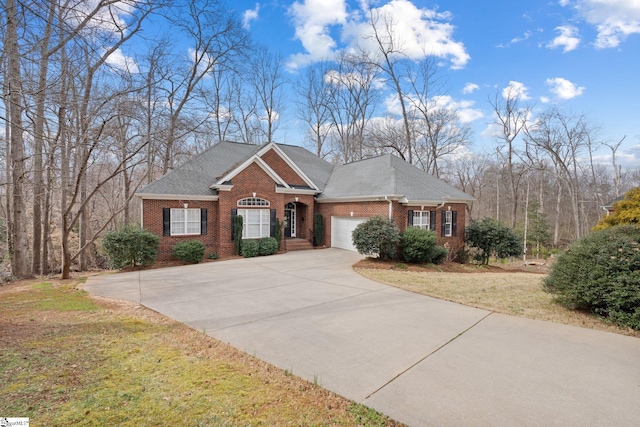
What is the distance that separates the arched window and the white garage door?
4315mm

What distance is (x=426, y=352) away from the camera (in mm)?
4582

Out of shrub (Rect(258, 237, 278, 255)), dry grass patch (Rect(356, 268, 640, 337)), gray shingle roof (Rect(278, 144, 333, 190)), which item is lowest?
dry grass patch (Rect(356, 268, 640, 337))

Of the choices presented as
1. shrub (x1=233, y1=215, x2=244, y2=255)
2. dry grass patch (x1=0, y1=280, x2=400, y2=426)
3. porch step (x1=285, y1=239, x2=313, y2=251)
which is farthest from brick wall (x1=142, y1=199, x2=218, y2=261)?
dry grass patch (x1=0, y1=280, x2=400, y2=426)

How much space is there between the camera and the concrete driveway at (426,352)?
3287 millimetres

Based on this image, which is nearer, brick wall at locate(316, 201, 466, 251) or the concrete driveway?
the concrete driveway


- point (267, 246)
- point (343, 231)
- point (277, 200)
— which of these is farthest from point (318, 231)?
point (267, 246)

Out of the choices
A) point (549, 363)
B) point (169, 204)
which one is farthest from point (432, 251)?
point (169, 204)

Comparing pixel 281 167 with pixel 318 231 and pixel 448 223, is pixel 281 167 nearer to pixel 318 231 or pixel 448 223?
pixel 318 231

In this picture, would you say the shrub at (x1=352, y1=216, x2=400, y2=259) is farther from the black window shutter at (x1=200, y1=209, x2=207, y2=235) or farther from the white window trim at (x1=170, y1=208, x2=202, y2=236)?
the white window trim at (x1=170, y1=208, x2=202, y2=236)

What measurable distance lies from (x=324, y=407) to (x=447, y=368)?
1.86m

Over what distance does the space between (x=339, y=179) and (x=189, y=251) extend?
433 inches

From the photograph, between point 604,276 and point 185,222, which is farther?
point 185,222

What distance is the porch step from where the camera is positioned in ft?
60.5

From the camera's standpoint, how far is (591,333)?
17.5 ft
